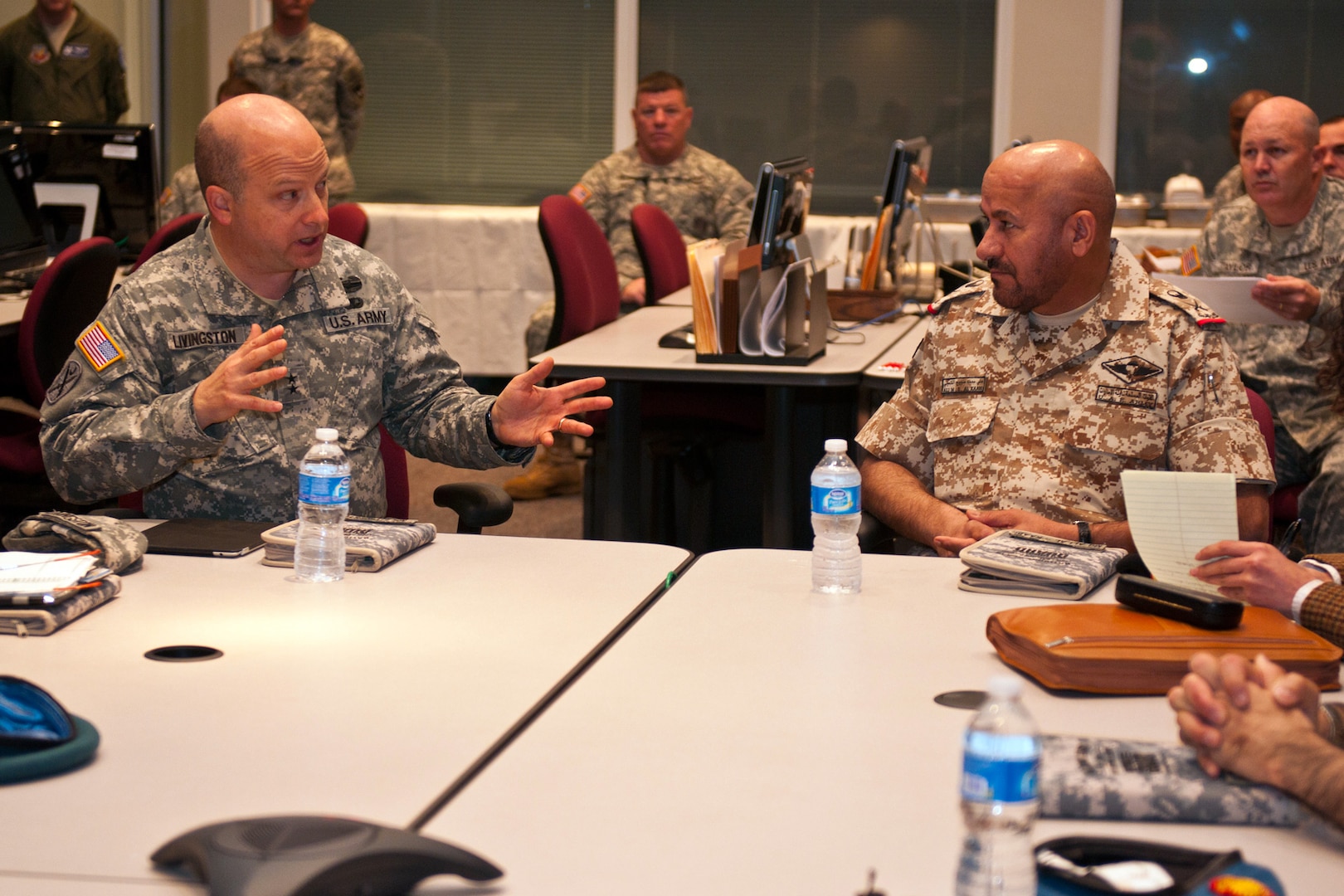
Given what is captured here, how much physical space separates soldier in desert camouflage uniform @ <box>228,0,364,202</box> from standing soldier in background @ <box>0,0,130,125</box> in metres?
0.63

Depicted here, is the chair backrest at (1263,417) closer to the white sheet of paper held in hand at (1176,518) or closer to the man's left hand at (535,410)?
the white sheet of paper held in hand at (1176,518)

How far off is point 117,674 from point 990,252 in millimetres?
1580

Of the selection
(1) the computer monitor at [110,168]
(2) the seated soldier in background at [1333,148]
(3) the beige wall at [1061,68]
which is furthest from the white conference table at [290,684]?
(3) the beige wall at [1061,68]

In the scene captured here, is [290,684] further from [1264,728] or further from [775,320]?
[775,320]

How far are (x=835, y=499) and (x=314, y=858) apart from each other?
103cm

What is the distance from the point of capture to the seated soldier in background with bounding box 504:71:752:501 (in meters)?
6.13

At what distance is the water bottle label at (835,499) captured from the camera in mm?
1934

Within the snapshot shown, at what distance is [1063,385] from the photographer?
2512 mm

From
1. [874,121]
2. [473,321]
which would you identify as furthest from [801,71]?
[473,321]

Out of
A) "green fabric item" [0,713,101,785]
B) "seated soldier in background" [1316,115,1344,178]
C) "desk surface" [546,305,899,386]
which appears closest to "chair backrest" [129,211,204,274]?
"desk surface" [546,305,899,386]

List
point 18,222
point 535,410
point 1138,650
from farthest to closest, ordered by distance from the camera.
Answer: point 18,222 → point 535,410 → point 1138,650

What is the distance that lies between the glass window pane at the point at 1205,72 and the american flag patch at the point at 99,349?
5987 mm

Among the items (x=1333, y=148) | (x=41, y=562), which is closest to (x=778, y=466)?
(x=41, y=562)

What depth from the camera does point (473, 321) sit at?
7.15 meters
